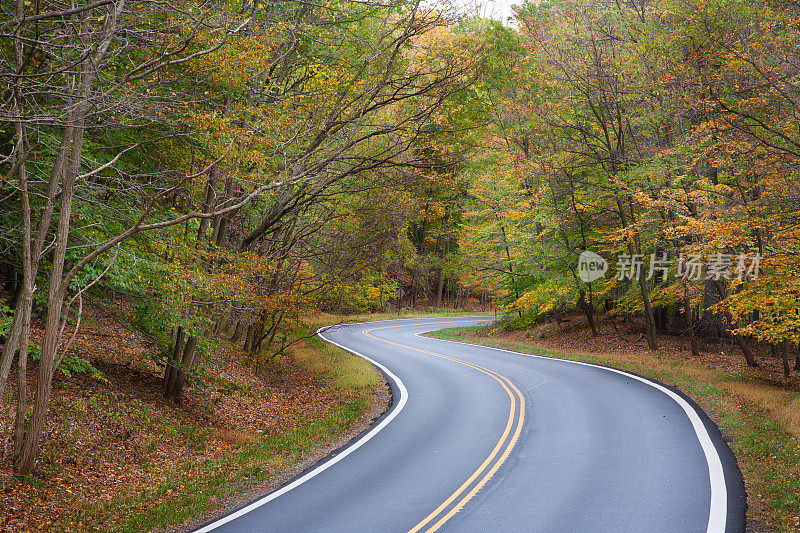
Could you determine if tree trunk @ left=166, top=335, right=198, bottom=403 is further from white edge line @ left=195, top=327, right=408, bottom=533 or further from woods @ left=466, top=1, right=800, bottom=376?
woods @ left=466, top=1, right=800, bottom=376

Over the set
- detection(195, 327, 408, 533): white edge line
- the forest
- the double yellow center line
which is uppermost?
the forest

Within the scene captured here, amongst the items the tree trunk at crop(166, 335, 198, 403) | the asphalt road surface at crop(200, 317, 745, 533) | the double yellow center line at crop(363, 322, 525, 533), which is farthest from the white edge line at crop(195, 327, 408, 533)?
the tree trunk at crop(166, 335, 198, 403)

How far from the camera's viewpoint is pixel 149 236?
35.8 ft

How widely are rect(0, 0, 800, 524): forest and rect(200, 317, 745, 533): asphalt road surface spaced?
4.21m

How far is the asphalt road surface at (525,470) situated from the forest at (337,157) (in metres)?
4.21

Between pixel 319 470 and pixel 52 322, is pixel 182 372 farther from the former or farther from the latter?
pixel 52 322

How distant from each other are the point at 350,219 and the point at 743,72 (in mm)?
13647

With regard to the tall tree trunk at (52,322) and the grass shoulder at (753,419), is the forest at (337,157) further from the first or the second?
→ the grass shoulder at (753,419)

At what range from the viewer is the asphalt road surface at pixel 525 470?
7410mm

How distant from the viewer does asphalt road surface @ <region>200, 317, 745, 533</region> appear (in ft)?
24.3

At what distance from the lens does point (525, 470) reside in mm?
9258

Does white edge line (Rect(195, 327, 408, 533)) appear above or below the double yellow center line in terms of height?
below

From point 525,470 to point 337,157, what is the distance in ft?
25.5

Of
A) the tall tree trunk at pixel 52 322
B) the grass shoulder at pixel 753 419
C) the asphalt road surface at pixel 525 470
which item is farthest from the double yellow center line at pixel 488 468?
the tall tree trunk at pixel 52 322
